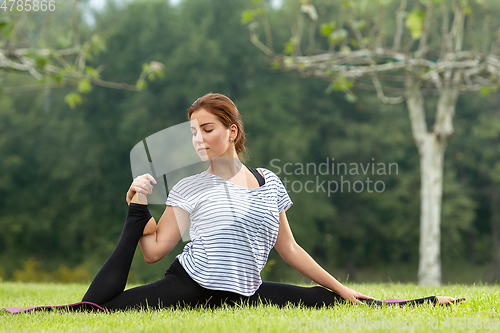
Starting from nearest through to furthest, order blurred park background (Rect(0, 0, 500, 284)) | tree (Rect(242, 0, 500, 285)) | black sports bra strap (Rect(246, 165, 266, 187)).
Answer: black sports bra strap (Rect(246, 165, 266, 187)), tree (Rect(242, 0, 500, 285)), blurred park background (Rect(0, 0, 500, 284))

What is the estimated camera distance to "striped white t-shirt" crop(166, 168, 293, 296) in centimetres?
263

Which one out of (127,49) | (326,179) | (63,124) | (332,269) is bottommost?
(332,269)

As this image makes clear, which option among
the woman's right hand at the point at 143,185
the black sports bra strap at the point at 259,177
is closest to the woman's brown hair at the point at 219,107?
the black sports bra strap at the point at 259,177

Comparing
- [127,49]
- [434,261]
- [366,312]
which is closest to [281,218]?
[366,312]

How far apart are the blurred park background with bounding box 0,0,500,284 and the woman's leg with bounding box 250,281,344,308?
53.1ft

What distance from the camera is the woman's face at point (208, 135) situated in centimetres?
276

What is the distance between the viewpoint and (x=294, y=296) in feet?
9.46

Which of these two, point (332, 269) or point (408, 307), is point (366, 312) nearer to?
point (408, 307)

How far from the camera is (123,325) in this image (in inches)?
89.1

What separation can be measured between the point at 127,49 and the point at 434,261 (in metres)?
16.8

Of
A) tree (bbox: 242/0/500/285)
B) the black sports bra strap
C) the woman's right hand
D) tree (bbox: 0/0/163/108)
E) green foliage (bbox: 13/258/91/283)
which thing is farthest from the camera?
green foliage (bbox: 13/258/91/283)

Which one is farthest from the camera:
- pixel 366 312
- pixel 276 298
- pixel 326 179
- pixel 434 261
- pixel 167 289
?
pixel 326 179

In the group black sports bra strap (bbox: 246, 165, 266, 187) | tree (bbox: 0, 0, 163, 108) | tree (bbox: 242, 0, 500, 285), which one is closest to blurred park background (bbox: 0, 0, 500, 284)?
tree (bbox: 242, 0, 500, 285)

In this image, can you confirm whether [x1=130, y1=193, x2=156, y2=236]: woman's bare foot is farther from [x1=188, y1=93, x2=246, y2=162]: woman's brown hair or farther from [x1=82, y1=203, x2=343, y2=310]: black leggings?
[x1=188, y1=93, x2=246, y2=162]: woman's brown hair
